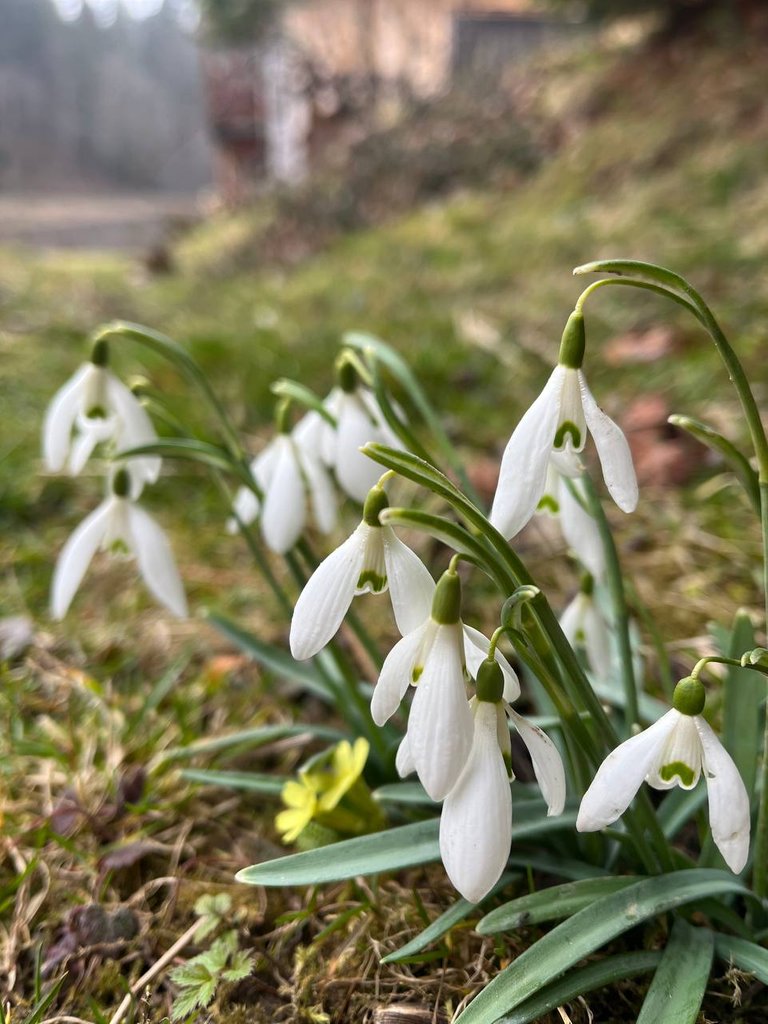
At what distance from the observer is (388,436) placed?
0.97 metres

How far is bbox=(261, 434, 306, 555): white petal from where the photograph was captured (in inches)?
37.5

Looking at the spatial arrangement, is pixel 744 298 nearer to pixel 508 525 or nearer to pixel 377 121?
pixel 508 525

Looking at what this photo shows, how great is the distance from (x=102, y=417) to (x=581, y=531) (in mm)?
564

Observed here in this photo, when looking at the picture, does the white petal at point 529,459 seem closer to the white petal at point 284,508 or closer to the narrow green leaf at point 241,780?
the white petal at point 284,508

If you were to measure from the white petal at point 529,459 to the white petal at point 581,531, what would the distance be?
9.5 inches

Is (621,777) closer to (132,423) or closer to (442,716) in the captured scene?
(442,716)

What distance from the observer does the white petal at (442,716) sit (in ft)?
2.06

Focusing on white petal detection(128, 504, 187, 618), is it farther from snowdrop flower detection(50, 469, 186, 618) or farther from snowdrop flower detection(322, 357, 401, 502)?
snowdrop flower detection(322, 357, 401, 502)

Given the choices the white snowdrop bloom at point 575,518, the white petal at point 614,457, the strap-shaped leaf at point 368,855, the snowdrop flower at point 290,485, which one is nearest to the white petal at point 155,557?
the snowdrop flower at point 290,485

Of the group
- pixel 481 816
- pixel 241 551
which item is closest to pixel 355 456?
pixel 481 816

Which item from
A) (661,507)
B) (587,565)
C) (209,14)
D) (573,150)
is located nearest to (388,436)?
(587,565)

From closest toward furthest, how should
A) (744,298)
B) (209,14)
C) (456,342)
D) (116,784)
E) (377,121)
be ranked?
1. (116,784)
2. (744,298)
3. (456,342)
4. (377,121)
5. (209,14)

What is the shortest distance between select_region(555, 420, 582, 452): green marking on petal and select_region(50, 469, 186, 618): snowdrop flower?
0.51 m

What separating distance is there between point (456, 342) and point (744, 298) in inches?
33.8
